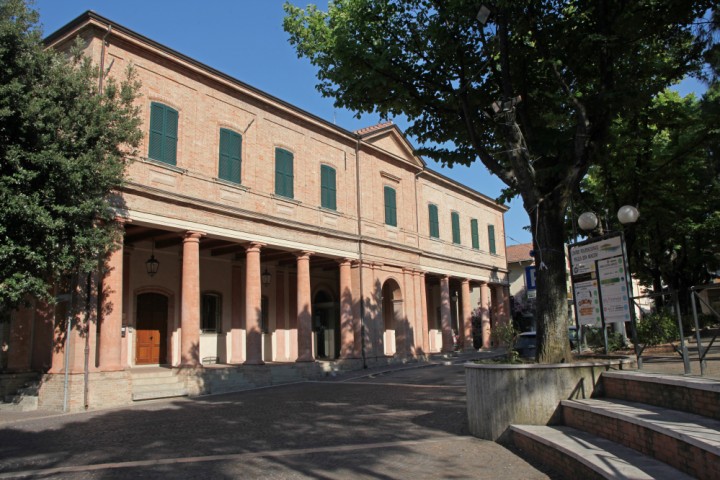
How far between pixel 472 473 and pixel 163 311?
16.0 metres

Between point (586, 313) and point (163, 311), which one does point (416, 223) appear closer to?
point (163, 311)

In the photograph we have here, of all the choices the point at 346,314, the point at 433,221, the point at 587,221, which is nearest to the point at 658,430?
the point at 587,221

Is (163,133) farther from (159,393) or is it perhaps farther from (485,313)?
(485,313)

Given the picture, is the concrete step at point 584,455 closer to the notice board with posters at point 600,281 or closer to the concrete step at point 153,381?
the notice board with posters at point 600,281

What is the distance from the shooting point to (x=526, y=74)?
1002cm

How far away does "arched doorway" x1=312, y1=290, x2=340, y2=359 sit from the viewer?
2664 cm

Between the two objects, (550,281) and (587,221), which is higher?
(587,221)

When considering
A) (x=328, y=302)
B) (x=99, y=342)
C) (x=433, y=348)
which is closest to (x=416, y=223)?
(x=328, y=302)

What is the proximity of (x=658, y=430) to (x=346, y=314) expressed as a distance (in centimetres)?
1787

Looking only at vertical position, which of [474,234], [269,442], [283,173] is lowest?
[269,442]

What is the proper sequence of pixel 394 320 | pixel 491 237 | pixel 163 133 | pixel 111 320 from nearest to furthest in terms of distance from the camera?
pixel 111 320 < pixel 163 133 < pixel 394 320 < pixel 491 237

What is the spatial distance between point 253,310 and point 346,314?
5113 millimetres

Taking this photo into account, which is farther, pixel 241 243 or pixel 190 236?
pixel 241 243

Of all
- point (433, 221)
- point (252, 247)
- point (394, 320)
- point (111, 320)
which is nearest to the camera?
point (111, 320)
